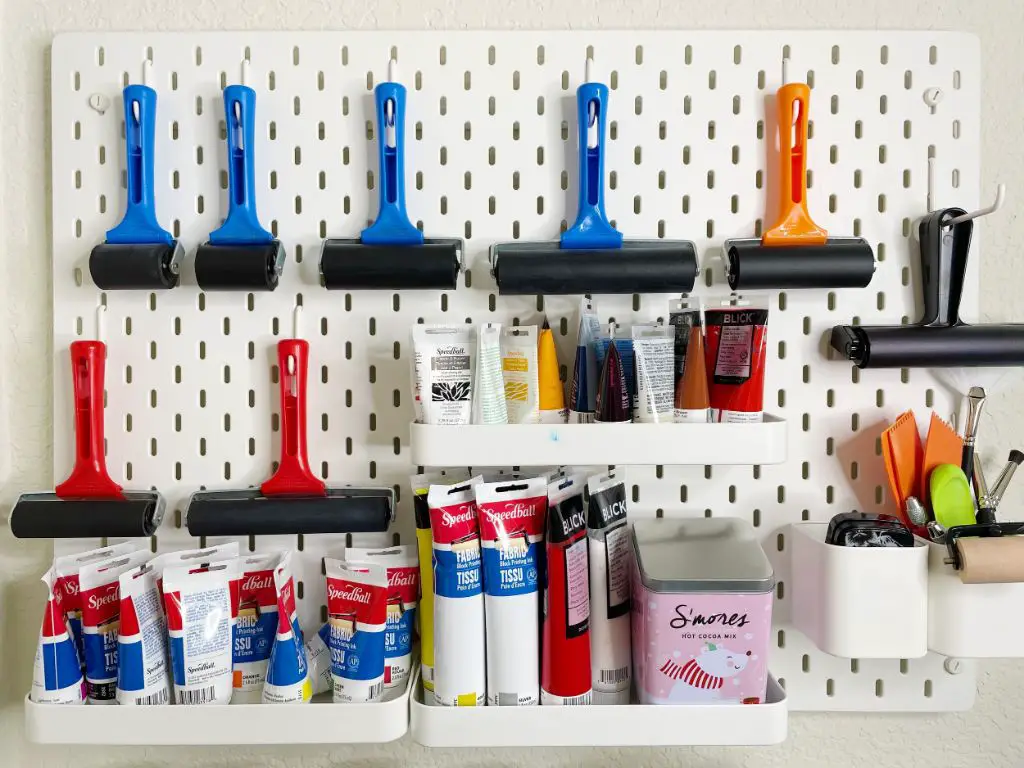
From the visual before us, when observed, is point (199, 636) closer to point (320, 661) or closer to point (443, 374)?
point (320, 661)

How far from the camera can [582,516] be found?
766 millimetres

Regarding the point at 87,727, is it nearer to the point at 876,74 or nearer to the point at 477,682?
the point at 477,682

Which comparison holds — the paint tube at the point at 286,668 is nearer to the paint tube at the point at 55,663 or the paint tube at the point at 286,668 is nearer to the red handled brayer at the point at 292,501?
the red handled brayer at the point at 292,501

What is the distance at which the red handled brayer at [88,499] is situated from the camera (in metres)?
0.81

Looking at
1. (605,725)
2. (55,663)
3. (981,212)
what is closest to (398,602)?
(605,725)

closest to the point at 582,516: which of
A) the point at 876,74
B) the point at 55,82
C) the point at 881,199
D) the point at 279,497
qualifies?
the point at 279,497

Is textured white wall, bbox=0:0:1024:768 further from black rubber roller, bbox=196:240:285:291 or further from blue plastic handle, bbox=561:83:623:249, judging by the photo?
black rubber roller, bbox=196:240:285:291

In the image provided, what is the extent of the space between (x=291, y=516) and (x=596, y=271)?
1.45 feet

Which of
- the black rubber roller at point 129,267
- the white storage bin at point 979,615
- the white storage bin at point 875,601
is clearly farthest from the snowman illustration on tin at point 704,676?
the black rubber roller at point 129,267

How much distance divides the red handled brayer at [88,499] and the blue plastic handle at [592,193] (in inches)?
22.3

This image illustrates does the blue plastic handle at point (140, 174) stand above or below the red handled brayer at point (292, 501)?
above

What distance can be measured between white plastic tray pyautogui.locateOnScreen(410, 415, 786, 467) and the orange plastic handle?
0.75 feet

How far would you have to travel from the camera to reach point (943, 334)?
818 mm

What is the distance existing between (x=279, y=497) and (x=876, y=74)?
2.82 feet
